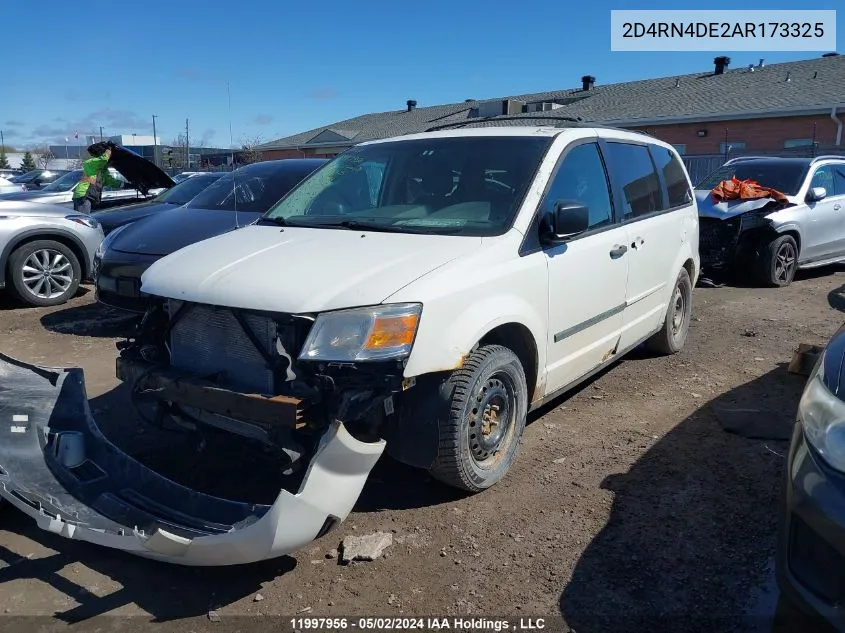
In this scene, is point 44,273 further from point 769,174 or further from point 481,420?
point 769,174

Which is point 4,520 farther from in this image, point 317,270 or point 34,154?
point 34,154

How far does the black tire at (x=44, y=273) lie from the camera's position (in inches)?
307

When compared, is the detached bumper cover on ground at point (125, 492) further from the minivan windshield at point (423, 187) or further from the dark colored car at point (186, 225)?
the dark colored car at point (186, 225)

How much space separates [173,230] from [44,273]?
2.40 meters

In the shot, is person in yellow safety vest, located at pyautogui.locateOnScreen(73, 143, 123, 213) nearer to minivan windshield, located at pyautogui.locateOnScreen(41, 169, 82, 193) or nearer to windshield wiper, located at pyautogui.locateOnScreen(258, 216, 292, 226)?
minivan windshield, located at pyautogui.locateOnScreen(41, 169, 82, 193)

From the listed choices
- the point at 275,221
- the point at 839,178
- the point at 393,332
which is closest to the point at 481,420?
the point at 393,332

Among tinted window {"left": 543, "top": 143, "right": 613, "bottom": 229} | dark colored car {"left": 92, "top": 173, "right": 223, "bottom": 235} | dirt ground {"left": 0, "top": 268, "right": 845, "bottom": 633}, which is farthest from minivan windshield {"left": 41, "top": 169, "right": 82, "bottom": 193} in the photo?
tinted window {"left": 543, "top": 143, "right": 613, "bottom": 229}

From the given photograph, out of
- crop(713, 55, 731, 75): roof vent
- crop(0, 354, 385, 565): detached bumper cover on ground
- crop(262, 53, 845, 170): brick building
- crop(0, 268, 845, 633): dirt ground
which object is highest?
crop(713, 55, 731, 75): roof vent

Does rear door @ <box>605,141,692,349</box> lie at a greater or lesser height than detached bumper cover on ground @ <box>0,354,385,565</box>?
greater

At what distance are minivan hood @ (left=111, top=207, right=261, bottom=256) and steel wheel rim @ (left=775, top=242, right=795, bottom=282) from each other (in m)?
7.04

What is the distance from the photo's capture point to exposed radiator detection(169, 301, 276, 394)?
10.2 feet

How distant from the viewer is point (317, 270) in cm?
323

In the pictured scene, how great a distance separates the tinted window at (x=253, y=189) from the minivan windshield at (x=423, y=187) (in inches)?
94.4

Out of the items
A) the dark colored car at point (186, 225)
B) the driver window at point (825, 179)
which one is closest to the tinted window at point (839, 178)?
the driver window at point (825, 179)
